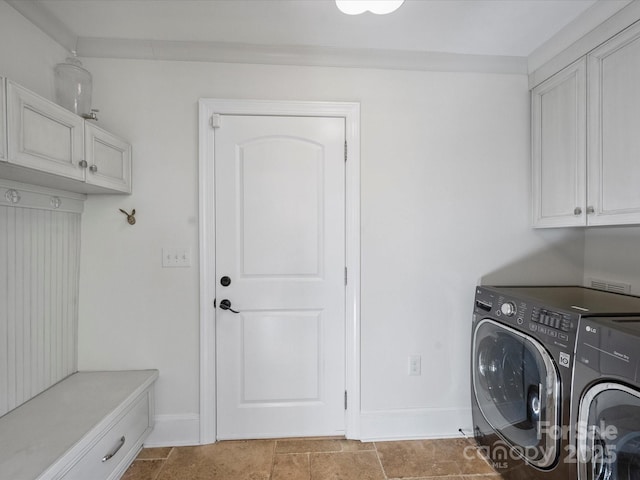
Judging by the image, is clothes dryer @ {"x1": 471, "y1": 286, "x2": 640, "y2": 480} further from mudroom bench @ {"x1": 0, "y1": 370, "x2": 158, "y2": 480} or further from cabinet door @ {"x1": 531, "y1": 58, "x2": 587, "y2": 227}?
mudroom bench @ {"x1": 0, "y1": 370, "x2": 158, "y2": 480}

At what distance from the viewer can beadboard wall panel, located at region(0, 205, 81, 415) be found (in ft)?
4.57

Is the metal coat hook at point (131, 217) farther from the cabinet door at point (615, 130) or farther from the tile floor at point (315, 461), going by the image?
the cabinet door at point (615, 130)

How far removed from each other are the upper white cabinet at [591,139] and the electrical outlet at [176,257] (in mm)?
2213

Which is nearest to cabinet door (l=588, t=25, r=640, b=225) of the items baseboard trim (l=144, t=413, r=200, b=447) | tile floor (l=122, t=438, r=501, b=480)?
tile floor (l=122, t=438, r=501, b=480)

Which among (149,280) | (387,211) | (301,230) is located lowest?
(149,280)

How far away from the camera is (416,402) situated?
1.93 m

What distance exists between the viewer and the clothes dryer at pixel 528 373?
119 cm

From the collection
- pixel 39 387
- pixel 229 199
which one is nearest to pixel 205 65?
pixel 229 199

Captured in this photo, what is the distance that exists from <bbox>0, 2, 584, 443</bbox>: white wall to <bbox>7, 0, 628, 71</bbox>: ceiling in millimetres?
134

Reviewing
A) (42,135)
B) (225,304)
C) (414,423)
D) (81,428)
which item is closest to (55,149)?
(42,135)

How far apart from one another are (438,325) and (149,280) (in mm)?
1838

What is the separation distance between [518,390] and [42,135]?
2.42 meters

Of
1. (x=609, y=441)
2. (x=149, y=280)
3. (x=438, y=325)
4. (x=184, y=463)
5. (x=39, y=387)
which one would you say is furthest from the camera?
(x=438, y=325)

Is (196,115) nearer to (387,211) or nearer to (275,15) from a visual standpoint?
(275,15)
